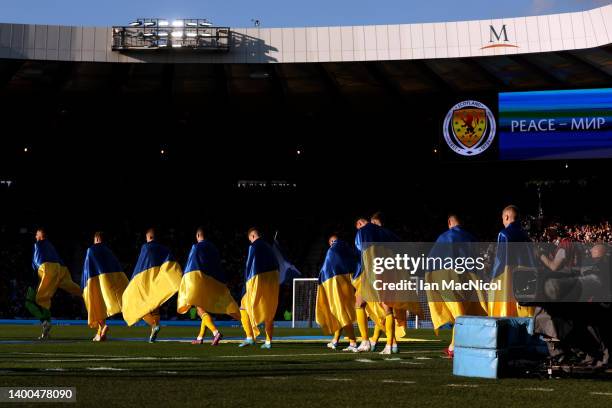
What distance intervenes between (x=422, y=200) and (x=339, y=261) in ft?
95.3

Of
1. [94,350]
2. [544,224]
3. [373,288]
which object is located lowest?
[94,350]

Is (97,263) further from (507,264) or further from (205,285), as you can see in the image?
(507,264)

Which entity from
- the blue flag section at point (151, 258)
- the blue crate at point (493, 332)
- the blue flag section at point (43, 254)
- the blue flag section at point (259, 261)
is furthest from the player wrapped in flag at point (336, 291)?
the blue flag section at point (43, 254)

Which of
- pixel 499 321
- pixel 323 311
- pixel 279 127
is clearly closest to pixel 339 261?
pixel 323 311

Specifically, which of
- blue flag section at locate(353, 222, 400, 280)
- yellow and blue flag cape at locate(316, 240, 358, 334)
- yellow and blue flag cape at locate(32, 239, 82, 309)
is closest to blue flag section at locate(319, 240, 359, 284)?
yellow and blue flag cape at locate(316, 240, 358, 334)

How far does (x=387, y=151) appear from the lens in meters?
43.7

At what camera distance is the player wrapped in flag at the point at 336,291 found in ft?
51.8

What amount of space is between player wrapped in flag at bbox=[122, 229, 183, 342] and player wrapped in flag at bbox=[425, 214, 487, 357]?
6.01 m

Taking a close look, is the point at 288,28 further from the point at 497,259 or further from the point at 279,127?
the point at 497,259

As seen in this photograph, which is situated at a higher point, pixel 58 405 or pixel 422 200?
pixel 422 200

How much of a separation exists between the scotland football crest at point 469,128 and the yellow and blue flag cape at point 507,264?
82.0 ft

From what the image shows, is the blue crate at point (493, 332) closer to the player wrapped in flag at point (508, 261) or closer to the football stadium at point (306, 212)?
the football stadium at point (306, 212)

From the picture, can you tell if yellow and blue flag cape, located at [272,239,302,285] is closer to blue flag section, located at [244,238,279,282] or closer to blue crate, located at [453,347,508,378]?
blue flag section, located at [244,238,279,282]

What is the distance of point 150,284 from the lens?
18.0 meters
